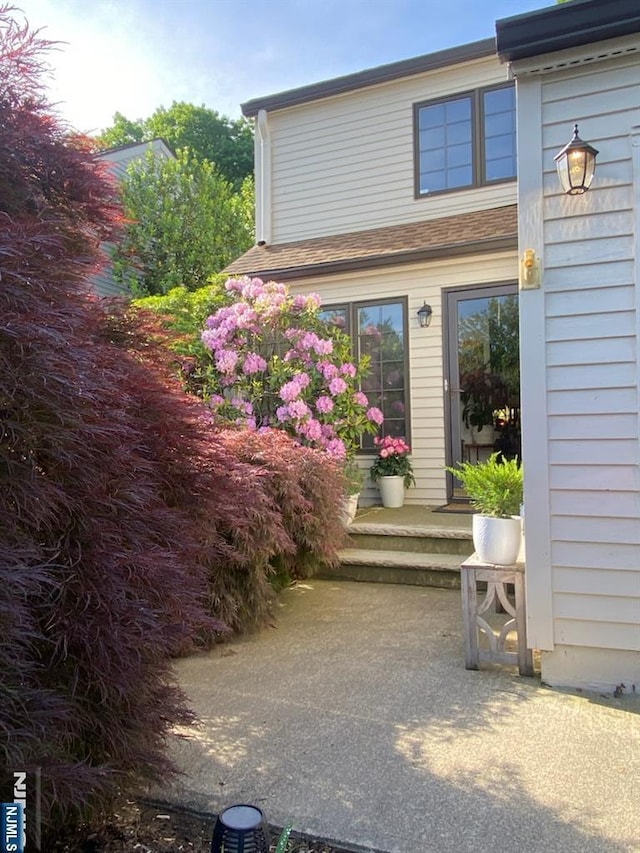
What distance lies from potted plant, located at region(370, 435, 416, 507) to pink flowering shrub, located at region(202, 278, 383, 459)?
32 centimetres

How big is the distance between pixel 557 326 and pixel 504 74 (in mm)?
5142

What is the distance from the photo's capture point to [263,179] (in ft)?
26.8

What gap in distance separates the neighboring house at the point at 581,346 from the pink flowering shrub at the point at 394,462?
333cm

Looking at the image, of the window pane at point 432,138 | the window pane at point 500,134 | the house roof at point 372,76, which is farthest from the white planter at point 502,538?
the house roof at point 372,76

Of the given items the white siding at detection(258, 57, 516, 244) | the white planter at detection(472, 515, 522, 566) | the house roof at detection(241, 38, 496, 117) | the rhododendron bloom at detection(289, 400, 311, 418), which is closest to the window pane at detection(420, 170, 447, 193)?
the white siding at detection(258, 57, 516, 244)

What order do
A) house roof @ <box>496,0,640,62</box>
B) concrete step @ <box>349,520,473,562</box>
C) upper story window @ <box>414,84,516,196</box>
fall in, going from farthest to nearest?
upper story window @ <box>414,84,516,196</box>, concrete step @ <box>349,520,473,562</box>, house roof @ <box>496,0,640,62</box>

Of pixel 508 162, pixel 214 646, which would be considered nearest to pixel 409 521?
pixel 214 646

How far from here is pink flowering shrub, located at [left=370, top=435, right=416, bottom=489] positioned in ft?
20.7

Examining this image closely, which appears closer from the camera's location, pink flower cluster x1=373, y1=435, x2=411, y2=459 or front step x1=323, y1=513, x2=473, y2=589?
front step x1=323, y1=513, x2=473, y2=589

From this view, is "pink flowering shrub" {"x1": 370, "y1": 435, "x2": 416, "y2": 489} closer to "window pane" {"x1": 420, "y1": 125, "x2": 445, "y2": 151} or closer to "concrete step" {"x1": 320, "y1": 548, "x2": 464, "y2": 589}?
"concrete step" {"x1": 320, "y1": 548, "x2": 464, "y2": 589}

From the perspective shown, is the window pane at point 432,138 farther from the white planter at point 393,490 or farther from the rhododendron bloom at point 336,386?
the white planter at point 393,490

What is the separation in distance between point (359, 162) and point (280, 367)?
3.44m

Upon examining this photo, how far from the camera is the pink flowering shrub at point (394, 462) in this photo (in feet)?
20.7

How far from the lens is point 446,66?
6.89 meters
